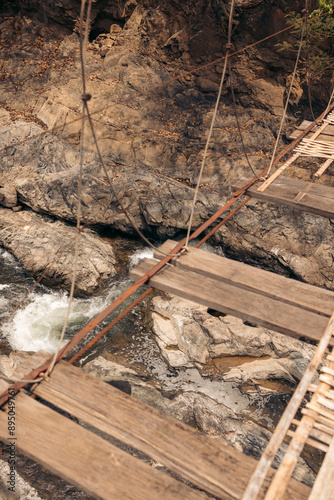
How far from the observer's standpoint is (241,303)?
2.61 meters

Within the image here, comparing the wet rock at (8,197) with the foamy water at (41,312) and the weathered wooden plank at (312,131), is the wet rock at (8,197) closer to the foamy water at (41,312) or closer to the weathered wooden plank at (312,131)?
the foamy water at (41,312)

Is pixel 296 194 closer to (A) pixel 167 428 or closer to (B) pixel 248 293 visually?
(B) pixel 248 293

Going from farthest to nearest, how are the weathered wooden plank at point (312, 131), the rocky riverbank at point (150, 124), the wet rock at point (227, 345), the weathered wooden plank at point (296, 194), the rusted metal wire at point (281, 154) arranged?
the rocky riverbank at point (150, 124) → the weathered wooden plank at point (312, 131) → the wet rock at point (227, 345) → the rusted metal wire at point (281, 154) → the weathered wooden plank at point (296, 194)

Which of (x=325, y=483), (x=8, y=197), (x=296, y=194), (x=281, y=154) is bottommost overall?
(x=8, y=197)

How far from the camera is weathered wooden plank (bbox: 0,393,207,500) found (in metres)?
1.67

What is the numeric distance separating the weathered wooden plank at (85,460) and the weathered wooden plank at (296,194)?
3.10 meters

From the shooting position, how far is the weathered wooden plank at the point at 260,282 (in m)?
2.67

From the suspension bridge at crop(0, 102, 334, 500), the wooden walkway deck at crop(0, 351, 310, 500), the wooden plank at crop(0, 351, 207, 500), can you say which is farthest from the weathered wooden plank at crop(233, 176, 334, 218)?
the wooden plank at crop(0, 351, 207, 500)

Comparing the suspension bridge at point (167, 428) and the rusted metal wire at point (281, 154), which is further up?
the rusted metal wire at point (281, 154)

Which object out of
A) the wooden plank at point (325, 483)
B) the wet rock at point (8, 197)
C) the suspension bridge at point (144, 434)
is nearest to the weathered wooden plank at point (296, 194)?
the suspension bridge at point (144, 434)

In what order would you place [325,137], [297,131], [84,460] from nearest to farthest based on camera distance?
[84,460] → [325,137] → [297,131]

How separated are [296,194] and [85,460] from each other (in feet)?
11.3

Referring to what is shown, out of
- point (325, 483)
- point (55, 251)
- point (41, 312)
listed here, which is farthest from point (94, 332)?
point (325, 483)

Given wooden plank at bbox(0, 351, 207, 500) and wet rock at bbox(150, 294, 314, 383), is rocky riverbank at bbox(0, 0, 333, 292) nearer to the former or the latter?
wet rock at bbox(150, 294, 314, 383)
